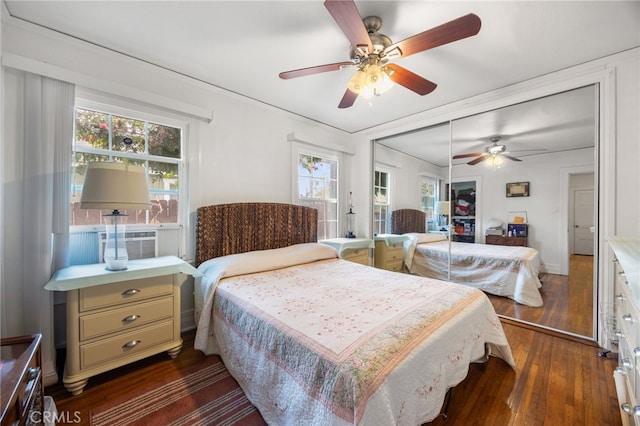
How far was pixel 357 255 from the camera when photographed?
3562 mm

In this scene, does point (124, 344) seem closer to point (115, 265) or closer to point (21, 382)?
point (115, 265)

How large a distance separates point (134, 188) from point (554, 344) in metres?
3.60

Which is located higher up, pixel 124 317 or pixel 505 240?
pixel 505 240

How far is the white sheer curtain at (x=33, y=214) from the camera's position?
5.47ft

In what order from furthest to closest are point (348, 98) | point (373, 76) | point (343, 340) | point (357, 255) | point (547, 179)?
point (357, 255)
point (547, 179)
point (348, 98)
point (373, 76)
point (343, 340)

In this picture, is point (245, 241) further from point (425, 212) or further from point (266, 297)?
point (425, 212)

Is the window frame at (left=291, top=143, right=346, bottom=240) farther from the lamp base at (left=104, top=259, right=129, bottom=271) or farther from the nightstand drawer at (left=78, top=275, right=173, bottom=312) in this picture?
the lamp base at (left=104, top=259, right=129, bottom=271)

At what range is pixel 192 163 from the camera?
97.0 inches

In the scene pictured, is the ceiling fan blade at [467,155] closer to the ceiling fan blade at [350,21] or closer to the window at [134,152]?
the ceiling fan blade at [350,21]

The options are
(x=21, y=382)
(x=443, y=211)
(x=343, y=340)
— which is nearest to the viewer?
(x=21, y=382)

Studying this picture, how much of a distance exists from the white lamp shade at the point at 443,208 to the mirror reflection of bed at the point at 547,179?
0.07 metres

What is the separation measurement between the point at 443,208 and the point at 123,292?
10.5 ft

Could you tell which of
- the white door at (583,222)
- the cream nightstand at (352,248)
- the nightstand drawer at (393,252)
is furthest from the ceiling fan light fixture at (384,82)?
the nightstand drawer at (393,252)

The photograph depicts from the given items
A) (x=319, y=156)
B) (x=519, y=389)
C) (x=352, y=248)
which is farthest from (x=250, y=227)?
(x=519, y=389)
